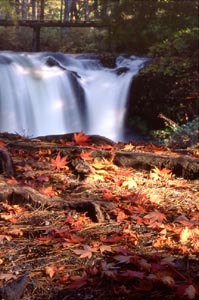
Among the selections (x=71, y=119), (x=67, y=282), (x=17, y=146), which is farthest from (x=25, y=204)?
(x=71, y=119)

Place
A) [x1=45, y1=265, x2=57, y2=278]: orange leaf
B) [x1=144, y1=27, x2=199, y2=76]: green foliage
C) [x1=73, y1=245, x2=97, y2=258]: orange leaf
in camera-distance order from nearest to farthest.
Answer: [x1=45, y1=265, x2=57, y2=278]: orange leaf → [x1=73, y1=245, x2=97, y2=258]: orange leaf → [x1=144, y1=27, x2=199, y2=76]: green foliage

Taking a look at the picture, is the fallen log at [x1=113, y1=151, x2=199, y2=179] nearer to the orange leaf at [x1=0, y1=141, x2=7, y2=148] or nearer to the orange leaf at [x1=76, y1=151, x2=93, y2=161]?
the orange leaf at [x1=76, y1=151, x2=93, y2=161]

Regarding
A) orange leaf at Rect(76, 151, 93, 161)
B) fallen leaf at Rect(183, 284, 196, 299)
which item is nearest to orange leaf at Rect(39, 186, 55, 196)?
orange leaf at Rect(76, 151, 93, 161)

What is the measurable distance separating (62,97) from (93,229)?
1169cm

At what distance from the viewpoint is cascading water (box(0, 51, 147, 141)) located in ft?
45.5

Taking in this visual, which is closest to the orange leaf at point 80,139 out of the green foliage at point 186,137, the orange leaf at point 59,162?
the orange leaf at point 59,162

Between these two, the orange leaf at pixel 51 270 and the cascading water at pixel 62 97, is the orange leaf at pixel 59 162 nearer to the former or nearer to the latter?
the orange leaf at pixel 51 270

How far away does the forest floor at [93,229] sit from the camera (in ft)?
7.94

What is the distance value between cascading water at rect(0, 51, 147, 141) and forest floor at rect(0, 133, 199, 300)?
9.00 m

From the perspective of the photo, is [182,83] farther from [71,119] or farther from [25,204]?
[25,204]

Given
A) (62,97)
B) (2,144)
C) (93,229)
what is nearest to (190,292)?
(93,229)

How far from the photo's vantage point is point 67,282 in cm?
246

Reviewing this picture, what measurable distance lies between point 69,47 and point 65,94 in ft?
33.6

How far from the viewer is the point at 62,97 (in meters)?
14.6
